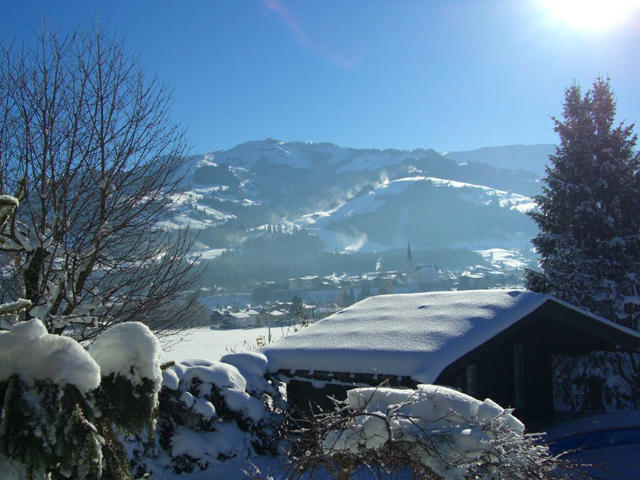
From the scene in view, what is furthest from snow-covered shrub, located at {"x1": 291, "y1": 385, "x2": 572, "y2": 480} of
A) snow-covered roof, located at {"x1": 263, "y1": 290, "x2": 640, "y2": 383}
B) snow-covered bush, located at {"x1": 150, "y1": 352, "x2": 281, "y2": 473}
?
snow-covered bush, located at {"x1": 150, "y1": 352, "x2": 281, "y2": 473}

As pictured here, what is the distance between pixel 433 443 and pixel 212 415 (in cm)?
631

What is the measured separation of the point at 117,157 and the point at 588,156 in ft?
55.3

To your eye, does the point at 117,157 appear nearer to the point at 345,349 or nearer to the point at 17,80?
the point at 17,80

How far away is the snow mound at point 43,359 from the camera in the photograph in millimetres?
2039

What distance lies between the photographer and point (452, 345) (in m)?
8.07

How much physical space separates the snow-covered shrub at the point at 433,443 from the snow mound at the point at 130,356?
1561 mm

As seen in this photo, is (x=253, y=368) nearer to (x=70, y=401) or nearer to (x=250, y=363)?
(x=250, y=363)

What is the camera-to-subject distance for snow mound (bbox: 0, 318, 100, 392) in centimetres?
204

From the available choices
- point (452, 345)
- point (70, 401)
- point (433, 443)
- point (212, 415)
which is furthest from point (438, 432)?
point (212, 415)

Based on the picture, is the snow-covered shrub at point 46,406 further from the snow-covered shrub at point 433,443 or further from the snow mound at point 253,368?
the snow mound at point 253,368

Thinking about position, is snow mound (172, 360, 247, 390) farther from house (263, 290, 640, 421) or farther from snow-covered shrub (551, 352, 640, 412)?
snow-covered shrub (551, 352, 640, 412)

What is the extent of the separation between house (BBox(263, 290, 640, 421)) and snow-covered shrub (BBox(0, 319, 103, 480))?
546 centimetres

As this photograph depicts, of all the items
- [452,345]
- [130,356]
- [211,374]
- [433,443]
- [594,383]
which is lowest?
[594,383]

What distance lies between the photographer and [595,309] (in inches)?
691
